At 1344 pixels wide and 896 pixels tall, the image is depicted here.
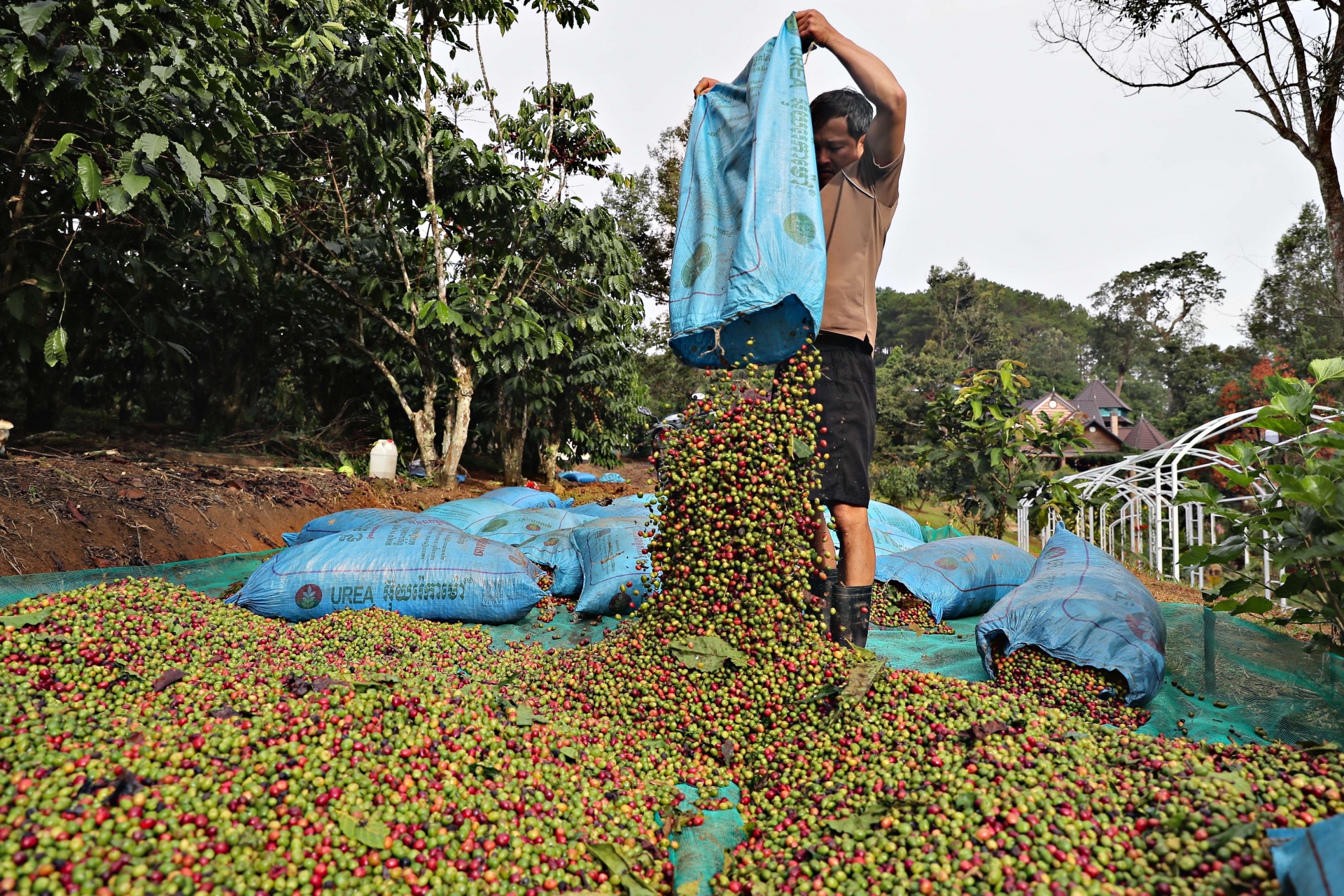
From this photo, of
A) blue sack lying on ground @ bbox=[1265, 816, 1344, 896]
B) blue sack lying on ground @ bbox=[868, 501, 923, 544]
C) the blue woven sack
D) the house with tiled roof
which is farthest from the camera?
the house with tiled roof

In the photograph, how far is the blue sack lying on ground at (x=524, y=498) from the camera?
5.31 m

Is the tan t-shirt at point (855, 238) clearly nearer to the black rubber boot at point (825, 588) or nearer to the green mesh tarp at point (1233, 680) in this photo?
the black rubber boot at point (825, 588)

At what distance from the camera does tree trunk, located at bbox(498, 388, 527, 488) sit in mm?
9391

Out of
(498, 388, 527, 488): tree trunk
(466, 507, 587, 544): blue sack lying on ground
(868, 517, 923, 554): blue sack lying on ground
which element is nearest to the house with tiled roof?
(498, 388, 527, 488): tree trunk

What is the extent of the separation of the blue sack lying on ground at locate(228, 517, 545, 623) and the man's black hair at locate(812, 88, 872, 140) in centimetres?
211

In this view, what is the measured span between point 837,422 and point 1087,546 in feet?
5.18

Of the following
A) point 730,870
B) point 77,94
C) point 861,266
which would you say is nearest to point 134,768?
point 730,870

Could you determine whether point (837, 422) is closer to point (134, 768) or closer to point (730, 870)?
point (730, 870)

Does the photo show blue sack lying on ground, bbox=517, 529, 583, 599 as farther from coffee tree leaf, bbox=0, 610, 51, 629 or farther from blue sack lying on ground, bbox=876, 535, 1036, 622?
coffee tree leaf, bbox=0, 610, 51, 629

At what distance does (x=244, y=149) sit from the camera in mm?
3699

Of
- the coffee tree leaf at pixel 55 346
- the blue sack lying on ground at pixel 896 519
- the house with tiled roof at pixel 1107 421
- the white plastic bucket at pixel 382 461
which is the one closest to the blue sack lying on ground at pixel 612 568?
the blue sack lying on ground at pixel 896 519

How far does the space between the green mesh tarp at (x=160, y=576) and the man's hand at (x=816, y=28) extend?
287 cm

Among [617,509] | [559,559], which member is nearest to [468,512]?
[617,509]

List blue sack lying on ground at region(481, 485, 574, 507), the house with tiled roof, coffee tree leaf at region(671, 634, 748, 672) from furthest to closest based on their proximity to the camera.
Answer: the house with tiled roof → blue sack lying on ground at region(481, 485, 574, 507) → coffee tree leaf at region(671, 634, 748, 672)
